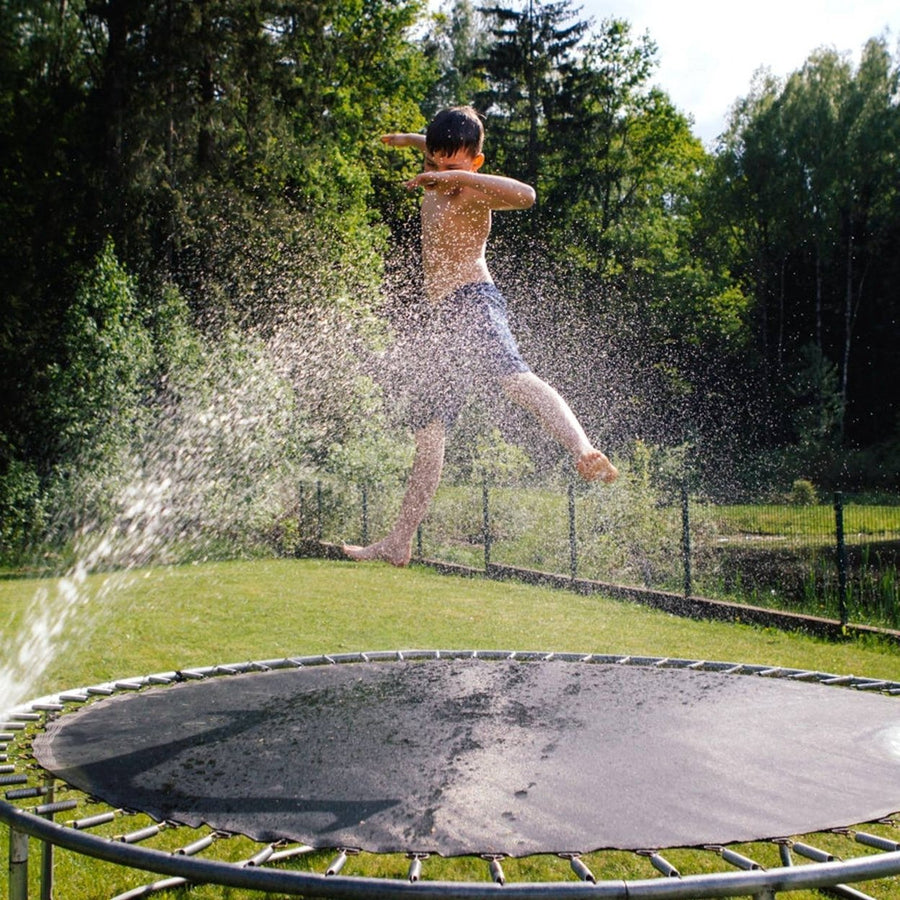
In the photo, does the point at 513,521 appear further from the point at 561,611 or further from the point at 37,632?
the point at 37,632

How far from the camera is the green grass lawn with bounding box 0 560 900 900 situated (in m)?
5.05

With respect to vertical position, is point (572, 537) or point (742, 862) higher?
point (742, 862)

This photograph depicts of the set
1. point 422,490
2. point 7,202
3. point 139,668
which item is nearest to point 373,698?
point 422,490

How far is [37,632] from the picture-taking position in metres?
5.88

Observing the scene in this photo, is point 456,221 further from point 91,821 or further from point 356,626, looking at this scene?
point 356,626

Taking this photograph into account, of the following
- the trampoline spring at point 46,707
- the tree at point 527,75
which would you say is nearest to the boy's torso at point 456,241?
the trampoline spring at point 46,707

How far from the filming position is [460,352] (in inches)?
90.0

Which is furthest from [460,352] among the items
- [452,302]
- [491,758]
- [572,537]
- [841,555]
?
[572,537]

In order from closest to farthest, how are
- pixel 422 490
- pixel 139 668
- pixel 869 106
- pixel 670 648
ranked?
pixel 422 490, pixel 139 668, pixel 670 648, pixel 869 106

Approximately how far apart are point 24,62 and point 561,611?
9228mm

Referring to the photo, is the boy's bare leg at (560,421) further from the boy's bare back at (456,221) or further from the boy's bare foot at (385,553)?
the boy's bare foot at (385,553)

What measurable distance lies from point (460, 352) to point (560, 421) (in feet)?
1.19

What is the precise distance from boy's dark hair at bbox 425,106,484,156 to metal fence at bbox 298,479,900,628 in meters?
4.02

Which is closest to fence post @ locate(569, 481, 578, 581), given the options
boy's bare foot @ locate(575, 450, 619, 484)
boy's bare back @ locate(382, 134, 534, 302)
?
boy's bare back @ locate(382, 134, 534, 302)
